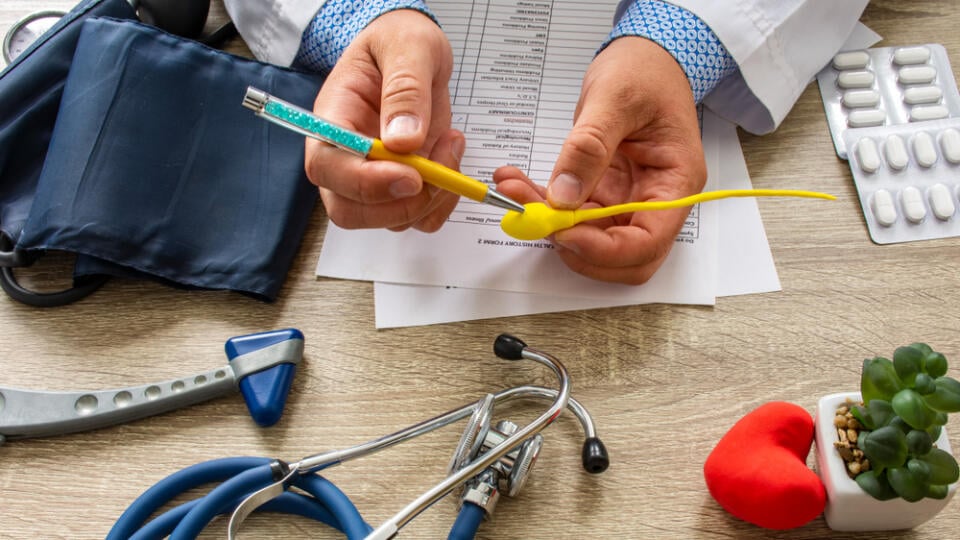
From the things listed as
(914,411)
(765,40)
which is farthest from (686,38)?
(914,411)

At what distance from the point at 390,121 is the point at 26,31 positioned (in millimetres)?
482

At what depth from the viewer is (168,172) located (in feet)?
2.12

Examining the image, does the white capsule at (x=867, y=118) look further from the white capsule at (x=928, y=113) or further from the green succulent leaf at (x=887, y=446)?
the green succulent leaf at (x=887, y=446)

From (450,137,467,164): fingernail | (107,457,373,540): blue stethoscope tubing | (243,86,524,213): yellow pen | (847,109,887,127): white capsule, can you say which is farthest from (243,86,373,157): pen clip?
(847,109,887,127): white capsule

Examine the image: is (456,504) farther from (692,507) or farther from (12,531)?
(12,531)

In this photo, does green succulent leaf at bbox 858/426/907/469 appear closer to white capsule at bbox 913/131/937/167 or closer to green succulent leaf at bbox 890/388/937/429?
green succulent leaf at bbox 890/388/937/429

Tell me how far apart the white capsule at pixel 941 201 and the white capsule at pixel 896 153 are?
0.03 meters

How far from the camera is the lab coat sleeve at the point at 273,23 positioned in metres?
0.73

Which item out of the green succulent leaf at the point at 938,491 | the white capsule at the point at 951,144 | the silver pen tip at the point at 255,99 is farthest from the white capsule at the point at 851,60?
the silver pen tip at the point at 255,99

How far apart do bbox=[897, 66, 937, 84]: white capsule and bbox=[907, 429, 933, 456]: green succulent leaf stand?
40cm

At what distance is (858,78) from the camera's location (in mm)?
703

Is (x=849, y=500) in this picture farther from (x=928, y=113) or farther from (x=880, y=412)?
(x=928, y=113)

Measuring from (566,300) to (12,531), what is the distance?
45 centimetres

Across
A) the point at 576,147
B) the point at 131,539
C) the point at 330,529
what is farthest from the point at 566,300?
the point at 131,539
